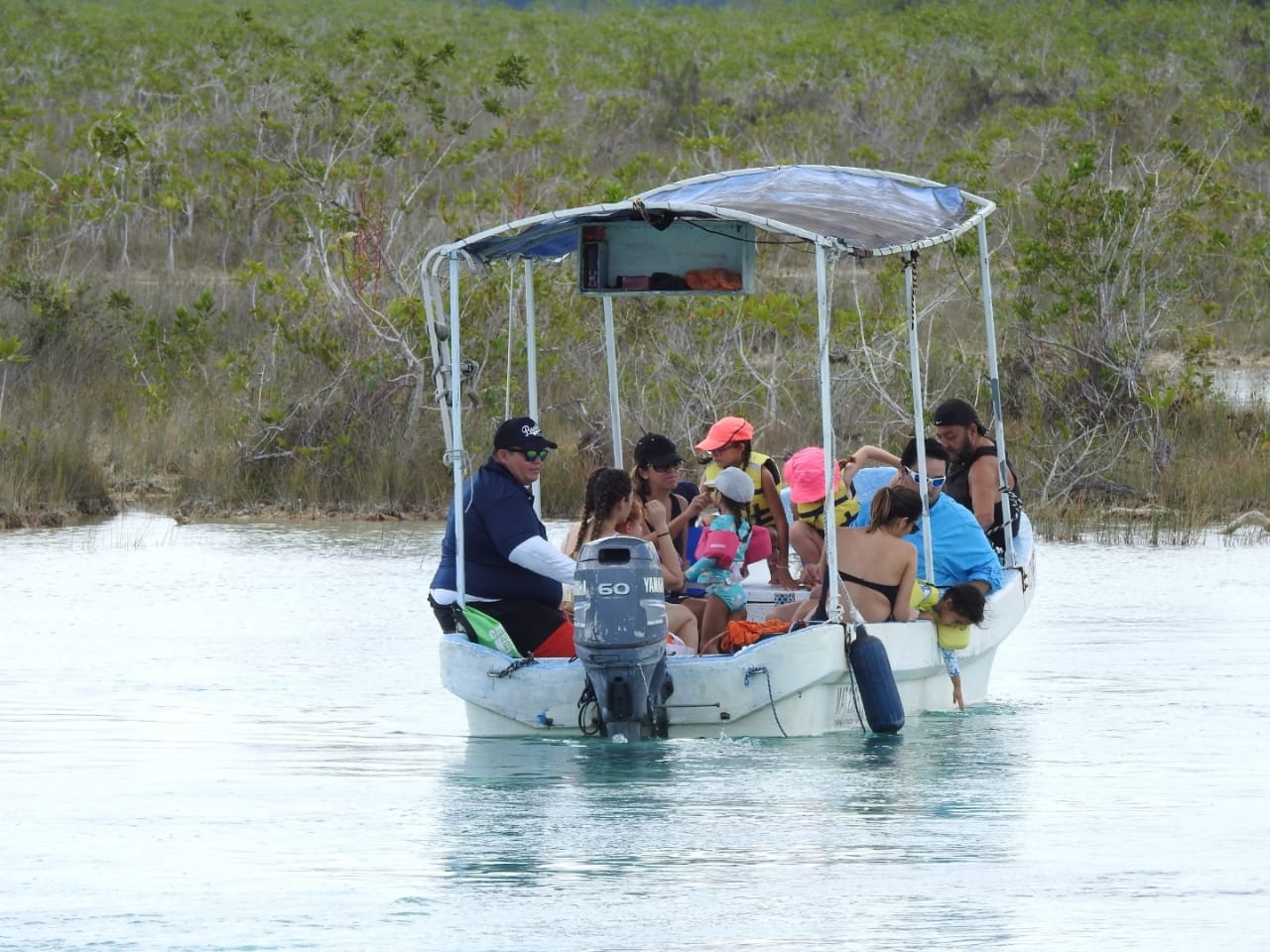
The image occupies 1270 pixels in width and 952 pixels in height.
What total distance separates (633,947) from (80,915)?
65.4 inches

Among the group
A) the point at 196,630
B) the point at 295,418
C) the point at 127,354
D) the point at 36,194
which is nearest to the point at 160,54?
the point at 36,194

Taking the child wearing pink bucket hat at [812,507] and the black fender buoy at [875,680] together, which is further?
the child wearing pink bucket hat at [812,507]

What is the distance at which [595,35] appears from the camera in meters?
47.0

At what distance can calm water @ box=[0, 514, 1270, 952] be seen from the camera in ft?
22.2

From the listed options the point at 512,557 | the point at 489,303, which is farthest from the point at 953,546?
the point at 489,303

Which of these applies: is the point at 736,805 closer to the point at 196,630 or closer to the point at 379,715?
the point at 379,715

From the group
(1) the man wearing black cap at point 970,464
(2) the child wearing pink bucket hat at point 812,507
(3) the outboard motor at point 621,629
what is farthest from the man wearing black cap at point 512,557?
(1) the man wearing black cap at point 970,464

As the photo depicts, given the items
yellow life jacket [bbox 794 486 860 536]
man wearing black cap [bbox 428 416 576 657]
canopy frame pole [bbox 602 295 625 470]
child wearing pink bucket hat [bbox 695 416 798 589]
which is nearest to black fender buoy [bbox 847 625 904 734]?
yellow life jacket [bbox 794 486 860 536]

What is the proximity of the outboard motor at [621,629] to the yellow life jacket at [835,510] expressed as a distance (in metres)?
1.66

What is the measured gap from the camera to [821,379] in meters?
8.91

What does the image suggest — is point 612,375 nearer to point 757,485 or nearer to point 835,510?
point 757,485

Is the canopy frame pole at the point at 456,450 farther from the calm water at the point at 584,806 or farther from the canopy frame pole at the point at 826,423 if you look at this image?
the canopy frame pole at the point at 826,423

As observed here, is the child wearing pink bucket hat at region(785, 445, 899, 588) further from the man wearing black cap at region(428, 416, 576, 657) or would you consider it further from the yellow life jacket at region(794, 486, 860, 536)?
the man wearing black cap at region(428, 416, 576, 657)

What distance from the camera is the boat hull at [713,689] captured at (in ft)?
29.8
